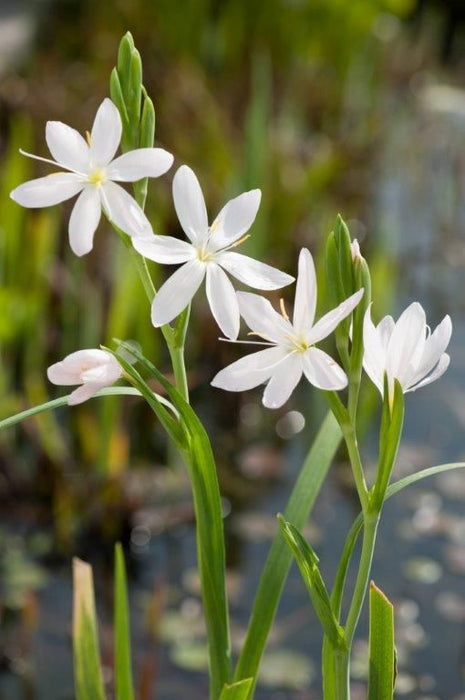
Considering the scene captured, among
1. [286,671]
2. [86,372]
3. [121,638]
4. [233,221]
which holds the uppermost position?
[233,221]

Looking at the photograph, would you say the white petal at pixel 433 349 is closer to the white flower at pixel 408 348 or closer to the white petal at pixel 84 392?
the white flower at pixel 408 348

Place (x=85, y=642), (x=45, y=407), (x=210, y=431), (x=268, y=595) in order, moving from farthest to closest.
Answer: (x=210, y=431) → (x=85, y=642) → (x=268, y=595) → (x=45, y=407)

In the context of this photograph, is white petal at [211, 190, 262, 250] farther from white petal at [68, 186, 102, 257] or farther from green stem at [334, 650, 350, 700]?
green stem at [334, 650, 350, 700]

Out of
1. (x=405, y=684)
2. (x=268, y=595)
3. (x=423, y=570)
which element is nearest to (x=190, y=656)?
(x=405, y=684)

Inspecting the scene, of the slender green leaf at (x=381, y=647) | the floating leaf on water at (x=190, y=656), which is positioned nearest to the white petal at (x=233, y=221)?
the slender green leaf at (x=381, y=647)

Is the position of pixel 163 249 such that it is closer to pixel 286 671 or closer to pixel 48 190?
pixel 48 190

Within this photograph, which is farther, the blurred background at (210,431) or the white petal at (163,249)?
the blurred background at (210,431)

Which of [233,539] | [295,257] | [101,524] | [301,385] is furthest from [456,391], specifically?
[101,524]

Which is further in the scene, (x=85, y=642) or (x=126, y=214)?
(x=85, y=642)
